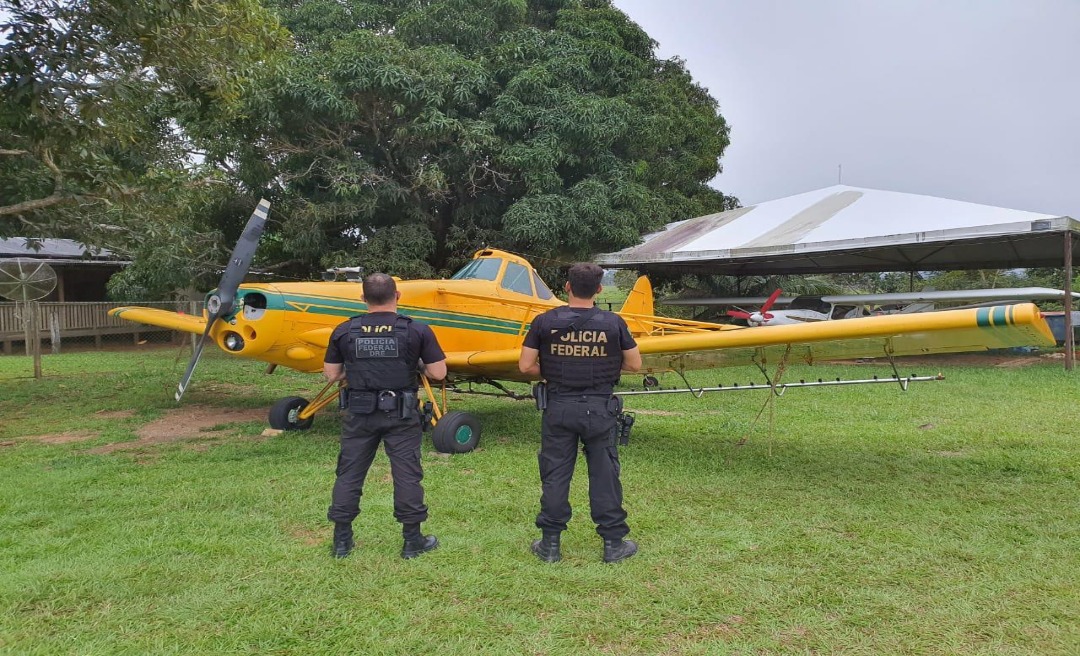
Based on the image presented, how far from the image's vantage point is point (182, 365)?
607 inches

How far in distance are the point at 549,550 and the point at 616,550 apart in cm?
40

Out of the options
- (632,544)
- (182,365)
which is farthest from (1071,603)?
(182,365)

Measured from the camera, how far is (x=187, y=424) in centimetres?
834

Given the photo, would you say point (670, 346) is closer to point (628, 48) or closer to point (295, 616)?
point (295, 616)

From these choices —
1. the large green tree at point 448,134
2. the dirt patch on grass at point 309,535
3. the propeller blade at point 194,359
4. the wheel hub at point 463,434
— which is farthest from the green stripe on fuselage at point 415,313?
the large green tree at point 448,134

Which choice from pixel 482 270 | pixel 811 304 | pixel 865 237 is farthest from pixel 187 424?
pixel 811 304

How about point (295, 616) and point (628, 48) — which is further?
point (628, 48)

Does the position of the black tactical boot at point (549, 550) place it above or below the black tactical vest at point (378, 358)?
below

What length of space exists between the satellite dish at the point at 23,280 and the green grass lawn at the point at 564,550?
6283mm

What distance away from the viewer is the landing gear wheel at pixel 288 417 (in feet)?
24.8

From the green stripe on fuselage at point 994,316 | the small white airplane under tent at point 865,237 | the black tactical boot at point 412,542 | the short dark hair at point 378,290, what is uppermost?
the small white airplane under tent at point 865,237

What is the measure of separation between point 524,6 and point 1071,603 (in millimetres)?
17479

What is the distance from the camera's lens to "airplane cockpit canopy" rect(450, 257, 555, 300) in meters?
8.03

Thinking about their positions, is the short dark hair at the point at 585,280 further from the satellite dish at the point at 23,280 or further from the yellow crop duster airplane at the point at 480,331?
the satellite dish at the point at 23,280
